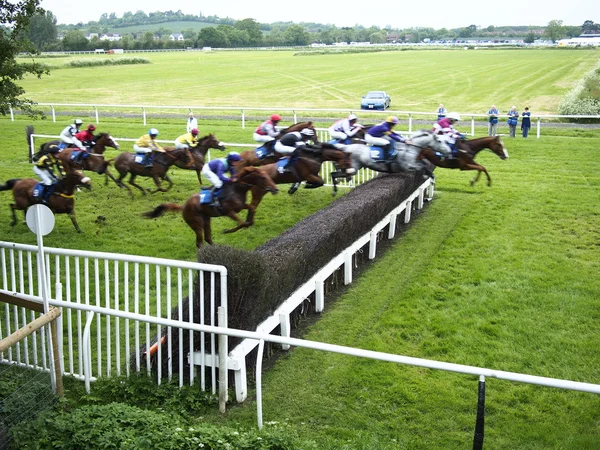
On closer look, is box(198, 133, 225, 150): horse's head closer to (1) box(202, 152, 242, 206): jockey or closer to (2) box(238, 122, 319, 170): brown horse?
(2) box(238, 122, 319, 170): brown horse

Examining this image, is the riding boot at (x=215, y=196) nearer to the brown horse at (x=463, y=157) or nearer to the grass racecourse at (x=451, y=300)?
the grass racecourse at (x=451, y=300)

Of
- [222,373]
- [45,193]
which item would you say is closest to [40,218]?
[222,373]

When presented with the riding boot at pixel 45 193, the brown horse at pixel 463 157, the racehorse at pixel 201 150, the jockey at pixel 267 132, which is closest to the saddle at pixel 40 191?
the riding boot at pixel 45 193

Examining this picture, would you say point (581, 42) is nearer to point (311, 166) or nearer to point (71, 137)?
point (71, 137)

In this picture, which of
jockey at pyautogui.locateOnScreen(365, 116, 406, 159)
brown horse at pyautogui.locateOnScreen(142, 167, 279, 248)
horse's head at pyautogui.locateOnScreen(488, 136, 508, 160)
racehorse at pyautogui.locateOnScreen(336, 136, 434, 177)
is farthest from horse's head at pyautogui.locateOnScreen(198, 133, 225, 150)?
horse's head at pyautogui.locateOnScreen(488, 136, 508, 160)

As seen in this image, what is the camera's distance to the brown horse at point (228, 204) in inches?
359

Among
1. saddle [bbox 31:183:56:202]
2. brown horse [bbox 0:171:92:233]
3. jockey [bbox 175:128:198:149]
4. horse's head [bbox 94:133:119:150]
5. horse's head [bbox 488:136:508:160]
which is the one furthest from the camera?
horse's head [bbox 94:133:119:150]

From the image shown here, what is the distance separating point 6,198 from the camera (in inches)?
538

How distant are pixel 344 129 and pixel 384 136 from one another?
1.04m

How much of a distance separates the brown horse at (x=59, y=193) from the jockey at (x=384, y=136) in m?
4.57

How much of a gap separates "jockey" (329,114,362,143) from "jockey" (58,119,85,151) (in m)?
5.21

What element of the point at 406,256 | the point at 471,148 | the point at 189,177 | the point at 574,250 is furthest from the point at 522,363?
the point at 189,177

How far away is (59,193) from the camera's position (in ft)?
34.6

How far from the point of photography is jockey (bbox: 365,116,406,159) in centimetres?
1120
